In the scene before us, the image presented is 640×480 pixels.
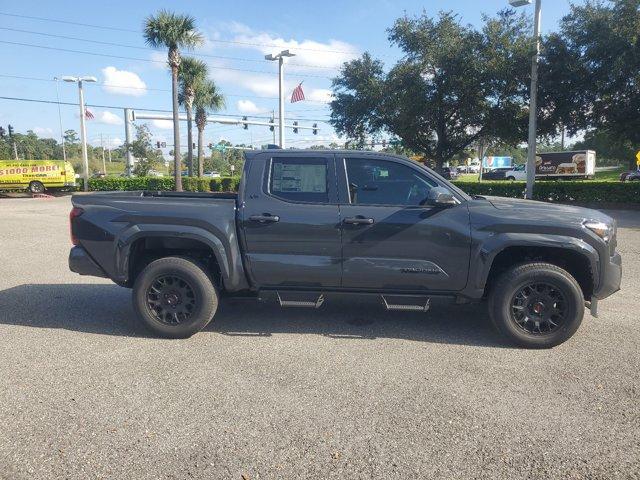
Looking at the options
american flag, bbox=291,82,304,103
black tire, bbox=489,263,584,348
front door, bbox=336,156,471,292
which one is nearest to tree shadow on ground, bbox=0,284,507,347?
black tire, bbox=489,263,584,348

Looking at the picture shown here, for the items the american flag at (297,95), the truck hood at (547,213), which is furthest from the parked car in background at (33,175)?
the truck hood at (547,213)

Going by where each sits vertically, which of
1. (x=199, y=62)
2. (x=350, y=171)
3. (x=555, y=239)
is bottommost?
(x=555, y=239)

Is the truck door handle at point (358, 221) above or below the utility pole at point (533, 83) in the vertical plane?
below

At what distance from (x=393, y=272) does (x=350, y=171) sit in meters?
1.07

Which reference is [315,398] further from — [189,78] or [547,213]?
[189,78]

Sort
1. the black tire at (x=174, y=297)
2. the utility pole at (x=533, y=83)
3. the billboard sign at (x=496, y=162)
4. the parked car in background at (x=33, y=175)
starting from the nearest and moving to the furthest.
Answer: the black tire at (x=174, y=297) → the utility pole at (x=533, y=83) → the parked car in background at (x=33, y=175) → the billboard sign at (x=496, y=162)

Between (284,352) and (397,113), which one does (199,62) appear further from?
(284,352)

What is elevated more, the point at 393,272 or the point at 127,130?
the point at 127,130

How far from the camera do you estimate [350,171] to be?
15.5ft

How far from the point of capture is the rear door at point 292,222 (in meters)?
4.59

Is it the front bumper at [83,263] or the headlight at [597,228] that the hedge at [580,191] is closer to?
the headlight at [597,228]

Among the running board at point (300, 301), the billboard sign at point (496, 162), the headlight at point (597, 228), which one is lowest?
the running board at point (300, 301)

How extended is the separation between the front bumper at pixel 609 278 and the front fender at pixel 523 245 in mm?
52

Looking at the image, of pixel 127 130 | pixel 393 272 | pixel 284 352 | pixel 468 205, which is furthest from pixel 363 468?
pixel 127 130
